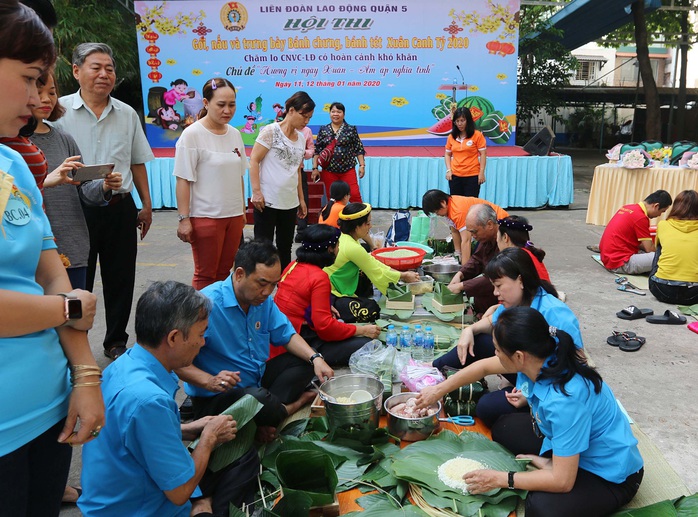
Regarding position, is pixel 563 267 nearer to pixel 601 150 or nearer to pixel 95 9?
pixel 95 9

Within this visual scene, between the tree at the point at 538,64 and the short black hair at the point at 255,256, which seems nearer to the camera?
the short black hair at the point at 255,256

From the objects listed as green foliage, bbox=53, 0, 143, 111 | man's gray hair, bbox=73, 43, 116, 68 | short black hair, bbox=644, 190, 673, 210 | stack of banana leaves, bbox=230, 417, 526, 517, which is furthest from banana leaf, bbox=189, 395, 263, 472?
green foliage, bbox=53, 0, 143, 111

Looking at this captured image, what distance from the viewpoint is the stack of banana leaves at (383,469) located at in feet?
6.63

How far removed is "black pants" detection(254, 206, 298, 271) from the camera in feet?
13.7

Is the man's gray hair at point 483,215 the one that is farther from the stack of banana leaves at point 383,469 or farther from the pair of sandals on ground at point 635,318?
the stack of banana leaves at point 383,469

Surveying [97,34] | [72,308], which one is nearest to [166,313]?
[72,308]

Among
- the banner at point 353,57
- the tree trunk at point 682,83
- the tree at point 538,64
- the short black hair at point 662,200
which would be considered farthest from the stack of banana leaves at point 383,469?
the tree trunk at point 682,83

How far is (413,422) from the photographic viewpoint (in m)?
2.43

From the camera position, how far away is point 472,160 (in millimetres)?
6180

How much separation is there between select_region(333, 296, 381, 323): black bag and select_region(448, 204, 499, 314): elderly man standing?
22.8 inches

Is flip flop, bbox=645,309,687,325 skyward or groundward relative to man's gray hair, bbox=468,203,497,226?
groundward

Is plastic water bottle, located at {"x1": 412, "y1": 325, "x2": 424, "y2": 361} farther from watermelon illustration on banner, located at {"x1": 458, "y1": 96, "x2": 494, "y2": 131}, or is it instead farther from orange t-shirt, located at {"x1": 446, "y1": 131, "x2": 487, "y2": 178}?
watermelon illustration on banner, located at {"x1": 458, "y1": 96, "x2": 494, "y2": 131}

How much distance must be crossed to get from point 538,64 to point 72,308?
48.4 ft

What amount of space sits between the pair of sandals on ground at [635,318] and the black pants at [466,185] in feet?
7.81
